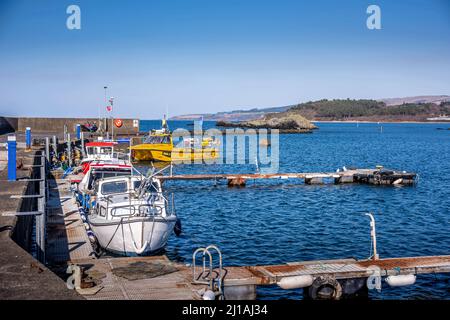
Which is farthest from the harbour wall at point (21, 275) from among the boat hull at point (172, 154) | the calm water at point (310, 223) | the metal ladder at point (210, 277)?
the boat hull at point (172, 154)

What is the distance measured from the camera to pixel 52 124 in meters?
70.2

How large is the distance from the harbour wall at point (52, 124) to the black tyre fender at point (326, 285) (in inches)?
2185

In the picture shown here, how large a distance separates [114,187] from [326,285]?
899cm

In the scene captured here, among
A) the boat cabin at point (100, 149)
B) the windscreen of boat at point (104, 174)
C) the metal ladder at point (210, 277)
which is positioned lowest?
the metal ladder at point (210, 277)

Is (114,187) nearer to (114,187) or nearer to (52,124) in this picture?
(114,187)

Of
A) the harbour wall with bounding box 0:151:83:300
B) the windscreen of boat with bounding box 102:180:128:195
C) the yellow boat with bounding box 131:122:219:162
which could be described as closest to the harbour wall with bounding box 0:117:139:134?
the yellow boat with bounding box 131:122:219:162

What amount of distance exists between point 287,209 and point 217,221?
17.1 ft

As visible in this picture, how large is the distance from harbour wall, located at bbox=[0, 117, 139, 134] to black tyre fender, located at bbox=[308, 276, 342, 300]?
182ft

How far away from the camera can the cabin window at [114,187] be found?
18.5 meters

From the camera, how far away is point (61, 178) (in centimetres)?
3166

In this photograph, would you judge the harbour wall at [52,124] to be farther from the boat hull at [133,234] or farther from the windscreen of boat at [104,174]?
the boat hull at [133,234]

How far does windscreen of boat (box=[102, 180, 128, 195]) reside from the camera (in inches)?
730
